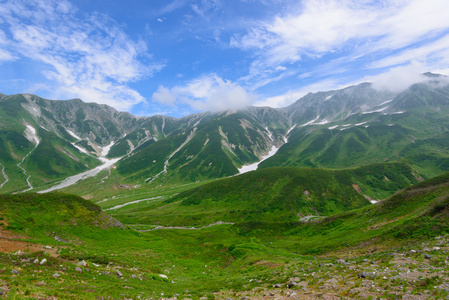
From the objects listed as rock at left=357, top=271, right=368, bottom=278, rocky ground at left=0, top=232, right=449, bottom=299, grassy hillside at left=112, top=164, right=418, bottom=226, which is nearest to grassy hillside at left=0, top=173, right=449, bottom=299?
rocky ground at left=0, top=232, right=449, bottom=299

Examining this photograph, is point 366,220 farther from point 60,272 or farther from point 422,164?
point 422,164

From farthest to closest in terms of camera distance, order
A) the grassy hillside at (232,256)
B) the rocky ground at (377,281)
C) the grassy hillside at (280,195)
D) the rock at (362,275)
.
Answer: the grassy hillside at (280,195) → the rock at (362,275) → the grassy hillside at (232,256) → the rocky ground at (377,281)

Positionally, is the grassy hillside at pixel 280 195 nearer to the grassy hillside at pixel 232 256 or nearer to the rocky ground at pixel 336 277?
the grassy hillside at pixel 232 256

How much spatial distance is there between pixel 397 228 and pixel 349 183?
105203 millimetres

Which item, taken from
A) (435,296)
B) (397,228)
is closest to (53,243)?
(435,296)

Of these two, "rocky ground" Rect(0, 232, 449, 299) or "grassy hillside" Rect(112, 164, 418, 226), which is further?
"grassy hillside" Rect(112, 164, 418, 226)

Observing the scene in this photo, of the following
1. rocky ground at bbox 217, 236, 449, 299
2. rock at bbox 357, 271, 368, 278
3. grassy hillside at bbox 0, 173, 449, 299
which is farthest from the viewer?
rock at bbox 357, 271, 368, 278

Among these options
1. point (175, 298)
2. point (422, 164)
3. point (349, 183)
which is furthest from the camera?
point (422, 164)

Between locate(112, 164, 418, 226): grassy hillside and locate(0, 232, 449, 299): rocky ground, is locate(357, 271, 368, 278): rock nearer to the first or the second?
locate(0, 232, 449, 299): rocky ground

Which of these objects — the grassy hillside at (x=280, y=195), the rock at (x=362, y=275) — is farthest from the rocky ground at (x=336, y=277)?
the grassy hillside at (x=280, y=195)

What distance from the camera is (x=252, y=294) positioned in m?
19.6

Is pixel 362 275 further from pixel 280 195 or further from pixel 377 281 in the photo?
pixel 280 195

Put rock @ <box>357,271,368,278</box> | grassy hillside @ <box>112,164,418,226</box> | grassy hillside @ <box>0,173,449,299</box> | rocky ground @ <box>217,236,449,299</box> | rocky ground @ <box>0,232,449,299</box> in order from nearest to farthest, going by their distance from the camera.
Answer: rocky ground @ <box>217,236,449,299</box> < rocky ground @ <box>0,232,449,299</box> < grassy hillside @ <box>0,173,449,299</box> < rock @ <box>357,271,368,278</box> < grassy hillside @ <box>112,164,418,226</box>

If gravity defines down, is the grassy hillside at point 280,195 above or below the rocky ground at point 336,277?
below
